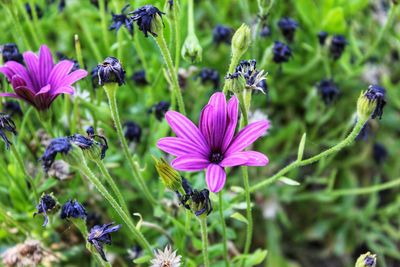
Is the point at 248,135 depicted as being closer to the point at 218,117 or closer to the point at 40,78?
the point at 218,117

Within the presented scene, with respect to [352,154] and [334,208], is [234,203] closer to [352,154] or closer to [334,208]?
[334,208]

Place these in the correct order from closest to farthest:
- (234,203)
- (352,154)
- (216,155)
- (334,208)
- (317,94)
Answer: (216,155) < (234,203) < (317,94) < (334,208) < (352,154)

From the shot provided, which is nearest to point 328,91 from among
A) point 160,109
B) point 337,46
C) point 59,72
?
point 337,46

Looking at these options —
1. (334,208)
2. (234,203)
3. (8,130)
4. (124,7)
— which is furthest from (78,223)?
(334,208)

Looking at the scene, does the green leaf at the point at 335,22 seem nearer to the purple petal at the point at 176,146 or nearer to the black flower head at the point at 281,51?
the black flower head at the point at 281,51

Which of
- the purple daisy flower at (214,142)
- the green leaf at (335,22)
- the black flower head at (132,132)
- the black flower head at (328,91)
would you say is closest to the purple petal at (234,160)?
the purple daisy flower at (214,142)

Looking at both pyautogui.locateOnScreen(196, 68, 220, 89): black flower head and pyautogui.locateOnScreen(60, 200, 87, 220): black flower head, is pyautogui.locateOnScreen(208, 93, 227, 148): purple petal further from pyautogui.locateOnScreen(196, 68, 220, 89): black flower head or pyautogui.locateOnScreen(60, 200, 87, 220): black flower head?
pyautogui.locateOnScreen(196, 68, 220, 89): black flower head

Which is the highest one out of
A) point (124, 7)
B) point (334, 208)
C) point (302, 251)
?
point (124, 7)
